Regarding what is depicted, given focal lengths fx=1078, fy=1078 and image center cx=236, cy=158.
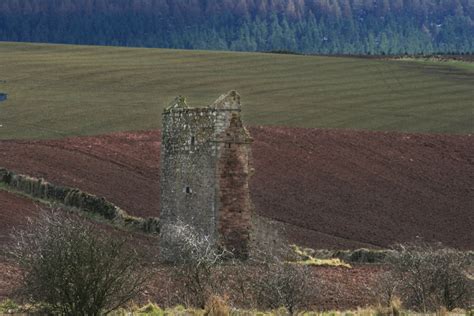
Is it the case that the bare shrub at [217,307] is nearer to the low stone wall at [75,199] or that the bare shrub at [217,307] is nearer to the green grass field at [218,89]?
the low stone wall at [75,199]

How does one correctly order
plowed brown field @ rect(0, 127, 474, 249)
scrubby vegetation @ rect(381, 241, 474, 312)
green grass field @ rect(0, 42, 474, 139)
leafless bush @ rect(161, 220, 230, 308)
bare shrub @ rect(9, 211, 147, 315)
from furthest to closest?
green grass field @ rect(0, 42, 474, 139) → plowed brown field @ rect(0, 127, 474, 249) → scrubby vegetation @ rect(381, 241, 474, 312) → leafless bush @ rect(161, 220, 230, 308) → bare shrub @ rect(9, 211, 147, 315)

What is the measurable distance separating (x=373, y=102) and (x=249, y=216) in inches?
2019

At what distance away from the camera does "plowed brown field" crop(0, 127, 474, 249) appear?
4241 centimetres

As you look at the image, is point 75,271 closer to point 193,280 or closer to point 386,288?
point 193,280

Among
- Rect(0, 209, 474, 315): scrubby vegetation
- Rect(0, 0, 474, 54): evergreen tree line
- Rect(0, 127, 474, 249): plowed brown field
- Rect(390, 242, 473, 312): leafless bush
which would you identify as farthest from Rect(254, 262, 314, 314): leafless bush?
Rect(0, 0, 474, 54): evergreen tree line

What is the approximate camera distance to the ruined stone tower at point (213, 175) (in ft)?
85.9

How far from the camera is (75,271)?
59.2ft

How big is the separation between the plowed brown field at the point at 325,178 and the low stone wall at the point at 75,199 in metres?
1.19

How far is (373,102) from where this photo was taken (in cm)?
7644

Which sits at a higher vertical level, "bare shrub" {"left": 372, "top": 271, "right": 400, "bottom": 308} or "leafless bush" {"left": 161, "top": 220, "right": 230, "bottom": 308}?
"leafless bush" {"left": 161, "top": 220, "right": 230, "bottom": 308}

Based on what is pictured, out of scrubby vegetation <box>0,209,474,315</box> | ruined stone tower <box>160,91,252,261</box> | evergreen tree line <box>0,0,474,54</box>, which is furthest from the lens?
evergreen tree line <box>0,0,474,54</box>

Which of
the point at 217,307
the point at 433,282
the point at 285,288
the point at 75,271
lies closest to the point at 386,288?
the point at 433,282

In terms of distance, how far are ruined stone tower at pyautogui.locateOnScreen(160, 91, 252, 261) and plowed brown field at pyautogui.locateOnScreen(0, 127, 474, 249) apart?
11641 millimetres

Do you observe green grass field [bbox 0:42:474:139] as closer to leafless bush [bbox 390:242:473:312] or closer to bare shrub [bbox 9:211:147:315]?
leafless bush [bbox 390:242:473:312]
